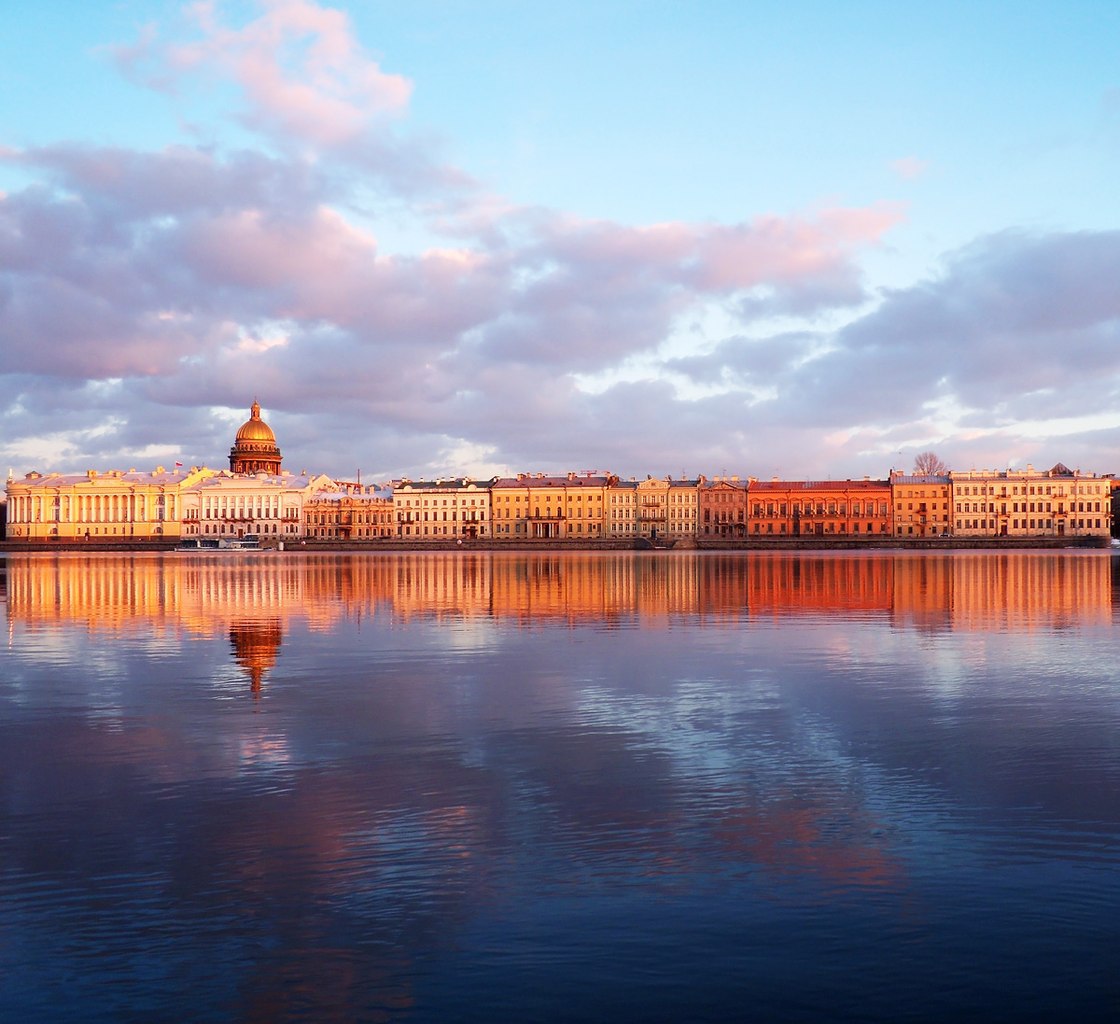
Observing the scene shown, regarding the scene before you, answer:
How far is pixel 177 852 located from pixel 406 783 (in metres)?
1.87

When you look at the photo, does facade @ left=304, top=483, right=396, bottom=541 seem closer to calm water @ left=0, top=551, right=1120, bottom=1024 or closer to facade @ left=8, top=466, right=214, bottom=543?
facade @ left=8, top=466, right=214, bottom=543

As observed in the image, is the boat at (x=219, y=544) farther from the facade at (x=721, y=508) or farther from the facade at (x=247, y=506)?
the facade at (x=721, y=508)

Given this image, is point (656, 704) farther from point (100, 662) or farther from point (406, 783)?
point (100, 662)

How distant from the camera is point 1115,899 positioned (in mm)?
5672

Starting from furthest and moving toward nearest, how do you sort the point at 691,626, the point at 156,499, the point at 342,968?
the point at 156,499
the point at 691,626
the point at 342,968

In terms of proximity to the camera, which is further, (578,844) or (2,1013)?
(578,844)

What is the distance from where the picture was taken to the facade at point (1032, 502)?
4532 inches

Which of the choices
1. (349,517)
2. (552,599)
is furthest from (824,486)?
(552,599)

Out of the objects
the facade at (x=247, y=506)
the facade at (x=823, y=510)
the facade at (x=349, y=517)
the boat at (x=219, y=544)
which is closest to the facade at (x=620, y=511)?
the facade at (x=823, y=510)

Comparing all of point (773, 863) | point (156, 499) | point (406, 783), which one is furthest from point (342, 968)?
point (156, 499)

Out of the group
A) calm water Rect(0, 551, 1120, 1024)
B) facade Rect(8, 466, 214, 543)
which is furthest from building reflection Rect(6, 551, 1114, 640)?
facade Rect(8, 466, 214, 543)

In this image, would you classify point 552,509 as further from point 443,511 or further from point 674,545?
point 674,545

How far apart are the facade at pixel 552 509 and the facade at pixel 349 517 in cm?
1140

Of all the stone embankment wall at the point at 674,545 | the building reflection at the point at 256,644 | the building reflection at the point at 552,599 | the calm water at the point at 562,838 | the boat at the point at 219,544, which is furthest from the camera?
the boat at the point at 219,544
